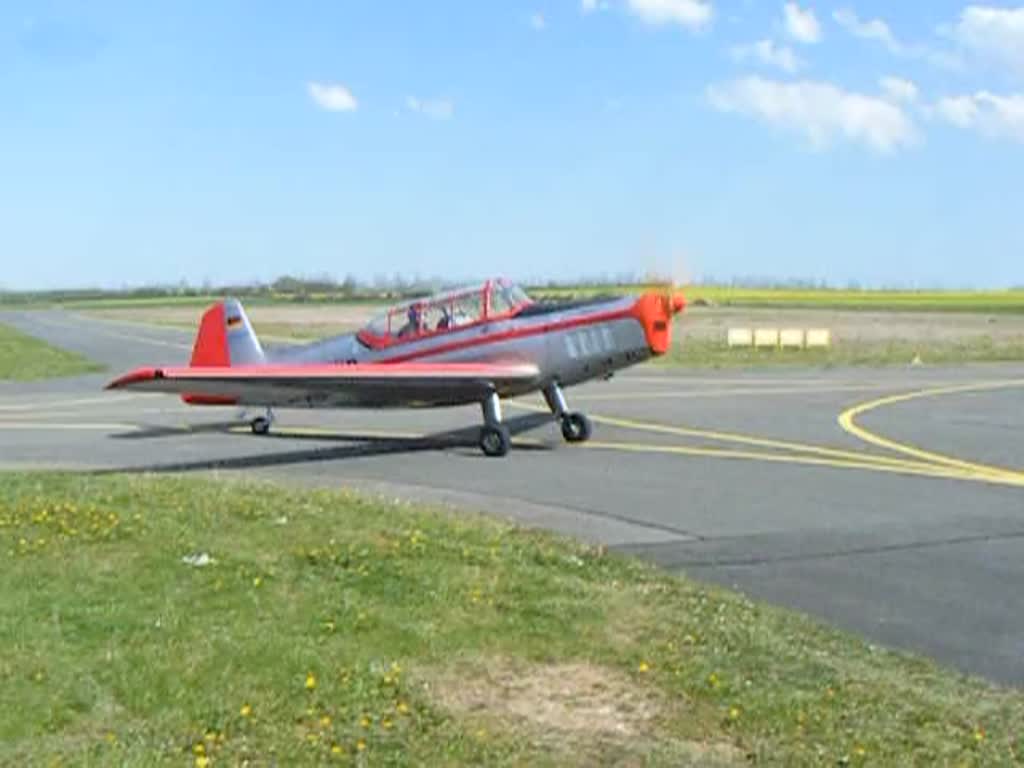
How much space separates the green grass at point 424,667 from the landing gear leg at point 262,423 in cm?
961

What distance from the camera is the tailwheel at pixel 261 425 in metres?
18.5

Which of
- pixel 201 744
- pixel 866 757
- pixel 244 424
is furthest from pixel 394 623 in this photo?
pixel 244 424

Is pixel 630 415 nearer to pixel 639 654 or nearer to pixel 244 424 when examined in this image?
pixel 244 424

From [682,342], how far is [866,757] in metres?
45.2

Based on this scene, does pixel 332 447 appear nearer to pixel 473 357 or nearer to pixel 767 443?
pixel 473 357

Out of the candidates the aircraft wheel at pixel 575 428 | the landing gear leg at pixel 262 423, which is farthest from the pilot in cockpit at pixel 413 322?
the landing gear leg at pixel 262 423

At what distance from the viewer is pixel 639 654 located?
6.32 m

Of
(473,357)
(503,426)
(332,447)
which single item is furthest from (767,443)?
(332,447)

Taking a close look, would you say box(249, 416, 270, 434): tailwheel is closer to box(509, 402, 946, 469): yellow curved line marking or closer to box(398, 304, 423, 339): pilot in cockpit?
box(398, 304, 423, 339): pilot in cockpit

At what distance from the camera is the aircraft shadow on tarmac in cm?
1493

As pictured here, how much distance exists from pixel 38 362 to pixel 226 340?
77.5 ft

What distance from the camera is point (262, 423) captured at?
18594 millimetres

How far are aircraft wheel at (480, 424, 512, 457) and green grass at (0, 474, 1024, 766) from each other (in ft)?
21.9

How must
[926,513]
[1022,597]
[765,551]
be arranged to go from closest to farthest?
1. [1022,597]
2. [765,551]
3. [926,513]
